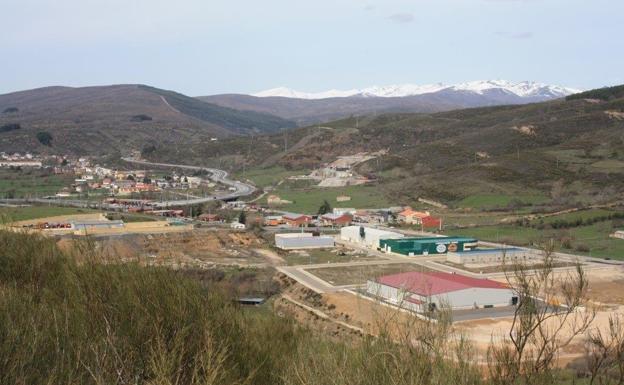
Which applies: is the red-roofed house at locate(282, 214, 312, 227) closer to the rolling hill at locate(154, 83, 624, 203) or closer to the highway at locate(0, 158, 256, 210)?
the highway at locate(0, 158, 256, 210)

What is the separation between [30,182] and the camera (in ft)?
247

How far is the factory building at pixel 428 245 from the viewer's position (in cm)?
4062

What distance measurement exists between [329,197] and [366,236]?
23369mm

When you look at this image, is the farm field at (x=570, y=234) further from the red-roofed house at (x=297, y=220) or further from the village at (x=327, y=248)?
the red-roofed house at (x=297, y=220)

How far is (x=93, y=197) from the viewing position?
67625 mm

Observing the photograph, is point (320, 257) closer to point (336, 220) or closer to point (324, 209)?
point (336, 220)

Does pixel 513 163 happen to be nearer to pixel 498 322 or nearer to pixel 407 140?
pixel 407 140

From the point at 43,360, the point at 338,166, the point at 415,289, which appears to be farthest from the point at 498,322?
the point at 338,166

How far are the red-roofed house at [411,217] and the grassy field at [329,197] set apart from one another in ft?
21.3

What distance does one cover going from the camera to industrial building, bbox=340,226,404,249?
144 feet

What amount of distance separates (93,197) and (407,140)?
51.0 m

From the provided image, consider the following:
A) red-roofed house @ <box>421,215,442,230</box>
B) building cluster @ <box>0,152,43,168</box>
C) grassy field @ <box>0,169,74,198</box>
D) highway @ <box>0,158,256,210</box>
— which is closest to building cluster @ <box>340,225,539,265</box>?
red-roofed house @ <box>421,215,442,230</box>

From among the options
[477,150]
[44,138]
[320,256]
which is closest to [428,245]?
[320,256]

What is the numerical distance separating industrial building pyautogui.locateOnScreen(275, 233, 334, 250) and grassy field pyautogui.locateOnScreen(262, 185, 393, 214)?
16166 mm
